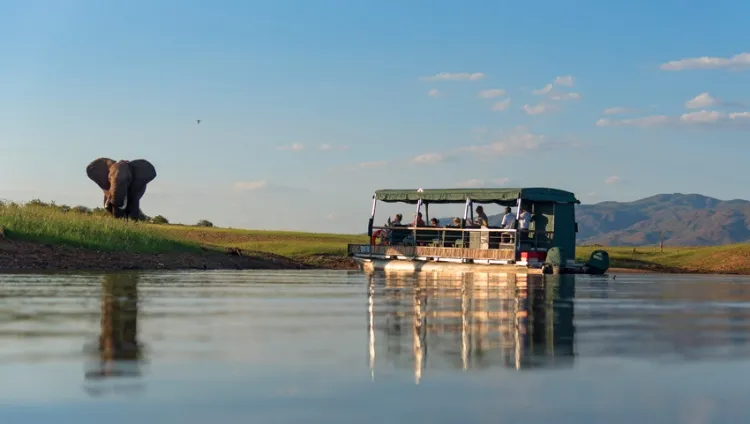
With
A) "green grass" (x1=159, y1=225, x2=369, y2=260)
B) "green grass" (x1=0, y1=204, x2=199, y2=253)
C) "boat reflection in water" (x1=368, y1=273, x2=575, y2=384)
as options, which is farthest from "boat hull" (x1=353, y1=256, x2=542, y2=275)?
"boat reflection in water" (x1=368, y1=273, x2=575, y2=384)

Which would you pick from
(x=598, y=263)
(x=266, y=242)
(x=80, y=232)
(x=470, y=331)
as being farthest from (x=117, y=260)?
(x=470, y=331)

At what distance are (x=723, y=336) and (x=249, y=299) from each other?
8592 mm

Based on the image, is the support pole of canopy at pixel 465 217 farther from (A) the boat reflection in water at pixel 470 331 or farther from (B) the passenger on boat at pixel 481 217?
(A) the boat reflection in water at pixel 470 331

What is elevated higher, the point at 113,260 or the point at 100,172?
Answer: the point at 100,172

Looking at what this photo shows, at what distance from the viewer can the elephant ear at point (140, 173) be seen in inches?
2420

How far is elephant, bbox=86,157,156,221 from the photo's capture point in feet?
197

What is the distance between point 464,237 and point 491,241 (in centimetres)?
98

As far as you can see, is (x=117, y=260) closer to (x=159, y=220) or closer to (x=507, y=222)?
(x=507, y=222)

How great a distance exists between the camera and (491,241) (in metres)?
37.0

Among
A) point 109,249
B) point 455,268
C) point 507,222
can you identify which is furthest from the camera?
point 109,249

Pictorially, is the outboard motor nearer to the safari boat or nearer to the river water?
the safari boat

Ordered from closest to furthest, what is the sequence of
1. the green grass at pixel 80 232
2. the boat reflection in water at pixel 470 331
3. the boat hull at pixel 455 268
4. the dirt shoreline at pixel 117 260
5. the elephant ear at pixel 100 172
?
the boat reflection in water at pixel 470 331 < the dirt shoreline at pixel 117 260 < the boat hull at pixel 455 268 < the green grass at pixel 80 232 < the elephant ear at pixel 100 172

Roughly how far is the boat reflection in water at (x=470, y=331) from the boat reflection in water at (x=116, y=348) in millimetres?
1903

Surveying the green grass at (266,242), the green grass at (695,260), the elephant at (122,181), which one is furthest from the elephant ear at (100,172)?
the green grass at (695,260)
